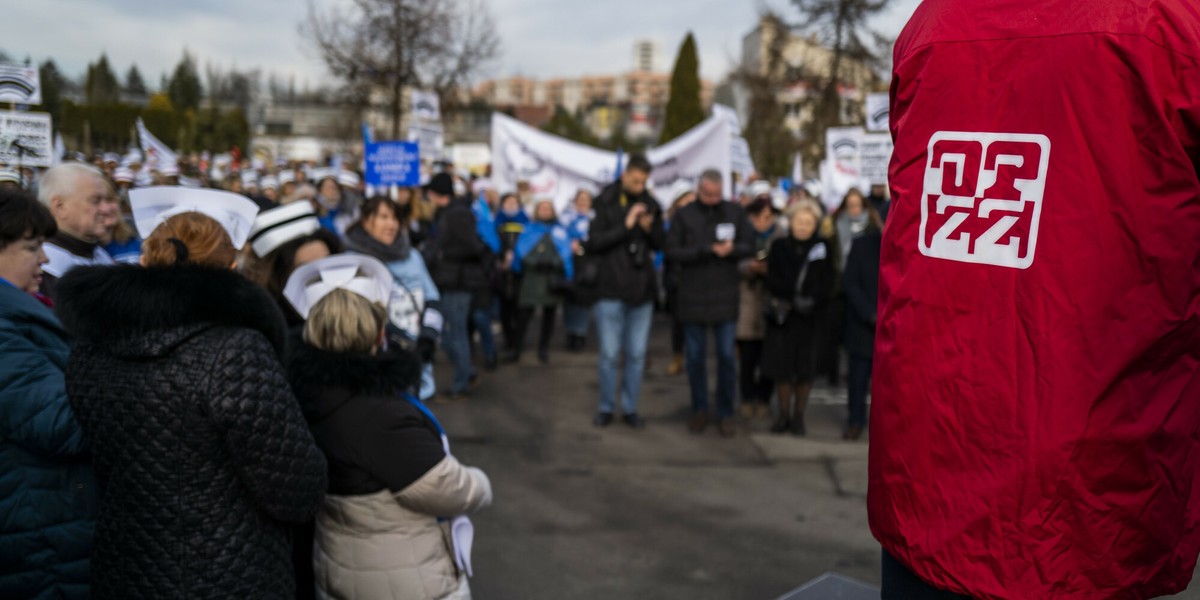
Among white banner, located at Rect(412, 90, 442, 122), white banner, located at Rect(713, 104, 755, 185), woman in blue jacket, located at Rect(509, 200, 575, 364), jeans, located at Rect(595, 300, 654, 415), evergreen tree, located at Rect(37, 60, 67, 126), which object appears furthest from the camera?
white banner, located at Rect(412, 90, 442, 122)

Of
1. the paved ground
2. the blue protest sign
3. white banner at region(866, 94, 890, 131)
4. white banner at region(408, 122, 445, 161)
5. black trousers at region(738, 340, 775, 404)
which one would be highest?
white banner at region(866, 94, 890, 131)

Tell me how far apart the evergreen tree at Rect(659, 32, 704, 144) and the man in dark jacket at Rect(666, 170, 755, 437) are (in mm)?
42006

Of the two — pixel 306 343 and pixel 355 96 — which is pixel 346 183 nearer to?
pixel 355 96

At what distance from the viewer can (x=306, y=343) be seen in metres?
3.09

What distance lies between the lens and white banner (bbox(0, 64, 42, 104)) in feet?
22.2

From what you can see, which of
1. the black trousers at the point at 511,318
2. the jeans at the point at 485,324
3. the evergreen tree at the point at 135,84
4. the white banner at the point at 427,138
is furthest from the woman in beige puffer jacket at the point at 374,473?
the evergreen tree at the point at 135,84

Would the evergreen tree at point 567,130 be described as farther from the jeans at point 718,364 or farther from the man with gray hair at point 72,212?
the man with gray hair at point 72,212

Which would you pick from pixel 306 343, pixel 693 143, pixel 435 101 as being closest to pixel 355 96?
pixel 435 101

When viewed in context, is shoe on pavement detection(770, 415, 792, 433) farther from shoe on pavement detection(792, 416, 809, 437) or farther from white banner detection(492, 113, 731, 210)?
white banner detection(492, 113, 731, 210)

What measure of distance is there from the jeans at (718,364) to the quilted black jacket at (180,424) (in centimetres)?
491

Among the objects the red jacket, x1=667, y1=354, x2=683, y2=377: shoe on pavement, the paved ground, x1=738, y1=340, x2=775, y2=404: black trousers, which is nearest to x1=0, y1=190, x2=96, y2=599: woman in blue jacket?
the paved ground

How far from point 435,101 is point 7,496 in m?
10.8

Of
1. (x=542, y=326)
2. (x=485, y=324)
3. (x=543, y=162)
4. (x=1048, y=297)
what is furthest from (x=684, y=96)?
(x=1048, y=297)

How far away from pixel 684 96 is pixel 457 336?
43.4 m
